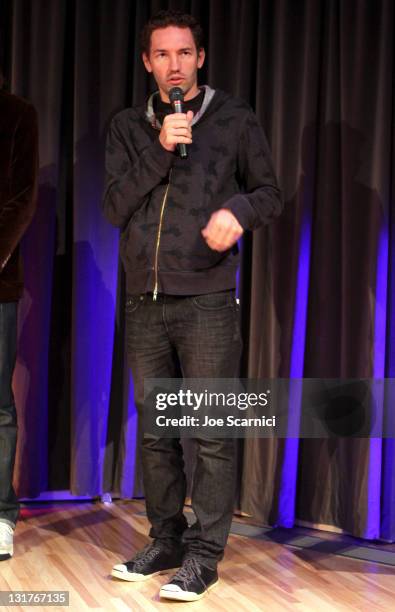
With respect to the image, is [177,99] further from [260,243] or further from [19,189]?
[260,243]

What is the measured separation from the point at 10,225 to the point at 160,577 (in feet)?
4.11

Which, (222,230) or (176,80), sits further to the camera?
(176,80)

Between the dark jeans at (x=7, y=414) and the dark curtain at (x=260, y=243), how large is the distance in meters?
0.56

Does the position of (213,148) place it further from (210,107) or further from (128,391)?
(128,391)

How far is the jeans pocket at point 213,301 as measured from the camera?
2.43 m

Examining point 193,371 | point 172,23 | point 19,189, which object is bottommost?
point 193,371

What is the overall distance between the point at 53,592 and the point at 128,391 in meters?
1.22

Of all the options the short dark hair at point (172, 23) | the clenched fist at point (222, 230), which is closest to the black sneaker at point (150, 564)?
the clenched fist at point (222, 230)

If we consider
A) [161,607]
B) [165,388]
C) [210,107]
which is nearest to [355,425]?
[165,388]

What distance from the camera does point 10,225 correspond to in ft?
8.98

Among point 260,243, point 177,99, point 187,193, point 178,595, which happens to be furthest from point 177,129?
point 178,595

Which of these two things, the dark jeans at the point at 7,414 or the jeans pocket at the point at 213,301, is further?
the dark jeans at the point at 7,414

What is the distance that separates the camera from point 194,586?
7.72 feet

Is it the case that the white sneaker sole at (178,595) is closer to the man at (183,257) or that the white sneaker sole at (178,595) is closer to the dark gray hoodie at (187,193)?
the man at (183,257)
